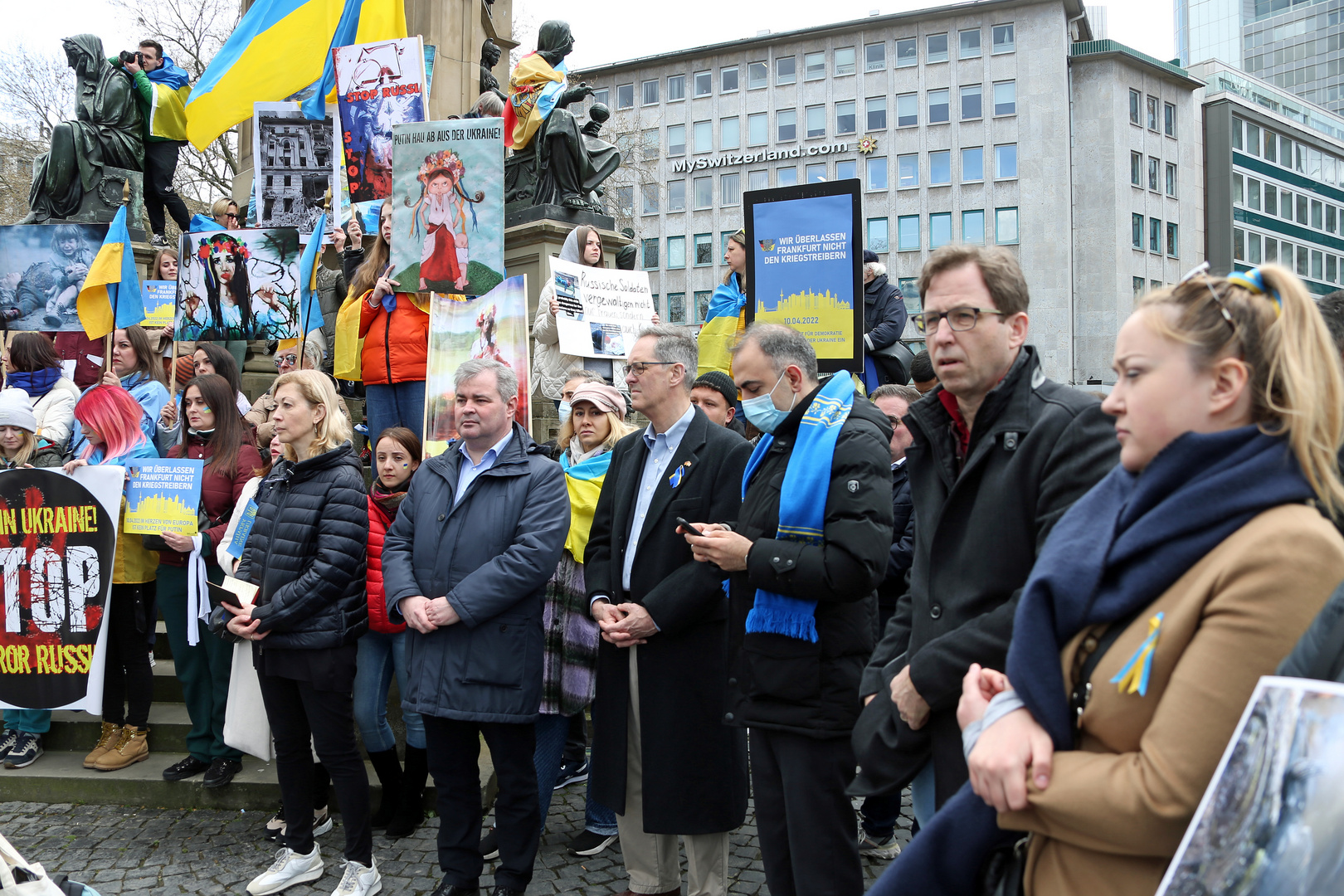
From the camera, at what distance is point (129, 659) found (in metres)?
5.68

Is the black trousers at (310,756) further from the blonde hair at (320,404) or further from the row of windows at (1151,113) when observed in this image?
the row of windows at (1151,113)

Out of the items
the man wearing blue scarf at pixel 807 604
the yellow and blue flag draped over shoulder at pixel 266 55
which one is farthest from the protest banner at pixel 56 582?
the yellow and blue flag draped over shoulder at pixel 266 55

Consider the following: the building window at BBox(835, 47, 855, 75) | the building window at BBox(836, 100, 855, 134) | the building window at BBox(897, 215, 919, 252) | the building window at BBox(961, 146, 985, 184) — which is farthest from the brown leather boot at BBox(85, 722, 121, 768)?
the building window at BBox(835, 47, 855, 75)

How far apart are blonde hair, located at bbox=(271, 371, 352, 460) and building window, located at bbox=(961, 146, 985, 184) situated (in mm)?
54338

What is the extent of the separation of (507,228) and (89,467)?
498 cm

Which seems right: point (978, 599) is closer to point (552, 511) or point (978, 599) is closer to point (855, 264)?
point (552, 511)

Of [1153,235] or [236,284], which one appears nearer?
[236,284]

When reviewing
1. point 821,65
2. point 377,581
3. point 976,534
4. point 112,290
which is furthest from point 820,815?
point 821,65

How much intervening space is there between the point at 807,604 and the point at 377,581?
2.35 meters

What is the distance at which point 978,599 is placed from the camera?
2.44 metres

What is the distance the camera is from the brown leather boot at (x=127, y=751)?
18.3ft

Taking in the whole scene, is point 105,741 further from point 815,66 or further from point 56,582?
point 815,66

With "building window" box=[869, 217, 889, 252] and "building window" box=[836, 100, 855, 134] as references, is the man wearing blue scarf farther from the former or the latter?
"building window" box=[836, 100, 855, 134]

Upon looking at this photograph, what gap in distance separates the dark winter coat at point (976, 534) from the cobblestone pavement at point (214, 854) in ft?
7.12
